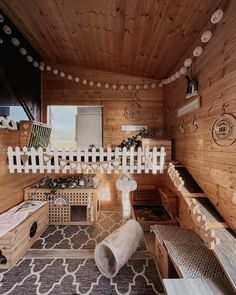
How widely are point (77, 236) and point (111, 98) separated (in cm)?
310

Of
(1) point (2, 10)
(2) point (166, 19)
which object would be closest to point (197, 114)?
(2) point (166, 19)

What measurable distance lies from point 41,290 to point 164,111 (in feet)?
13.3

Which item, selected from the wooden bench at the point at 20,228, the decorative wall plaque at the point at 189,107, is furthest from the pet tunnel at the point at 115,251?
the decorative wall plaque at the point at 189,107

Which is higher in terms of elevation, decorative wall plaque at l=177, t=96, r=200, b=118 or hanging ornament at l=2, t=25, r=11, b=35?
hanging ornament at l=2, t=25, r=11, b=35

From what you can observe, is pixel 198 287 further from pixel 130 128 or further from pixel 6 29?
pixel 6 29

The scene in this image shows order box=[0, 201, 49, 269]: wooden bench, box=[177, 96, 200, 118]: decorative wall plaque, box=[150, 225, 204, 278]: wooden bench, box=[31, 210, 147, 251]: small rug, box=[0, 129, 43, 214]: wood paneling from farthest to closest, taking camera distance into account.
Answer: box=[0, 129, 43, 214]: wood paneling
box=[31, 210, 147, 251]: small rug
box=[177, 96, 200, 118]: decorative wall plaque
box=[0, 201, 49, 269]: wooden bench
box=[150, 225, 204, 278]: wooden bench

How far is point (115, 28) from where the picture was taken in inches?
110

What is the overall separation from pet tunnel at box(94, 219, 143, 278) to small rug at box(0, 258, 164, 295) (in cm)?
9

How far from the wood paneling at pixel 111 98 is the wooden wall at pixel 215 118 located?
1623 mm

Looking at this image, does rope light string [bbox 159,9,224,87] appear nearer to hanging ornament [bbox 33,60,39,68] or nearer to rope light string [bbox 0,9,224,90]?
rope light string [bbox 0,9,224,90]

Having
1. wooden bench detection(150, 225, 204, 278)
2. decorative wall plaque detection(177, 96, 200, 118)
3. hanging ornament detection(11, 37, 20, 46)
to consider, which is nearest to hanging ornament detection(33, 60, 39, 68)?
hanging ornament detection(11, 37, 20, 46)

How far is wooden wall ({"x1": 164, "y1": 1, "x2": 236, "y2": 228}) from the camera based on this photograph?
1.98 meters

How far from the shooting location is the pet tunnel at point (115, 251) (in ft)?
7.50

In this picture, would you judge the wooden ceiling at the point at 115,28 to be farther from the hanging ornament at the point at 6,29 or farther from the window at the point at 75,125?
the window at the point at 75,125
